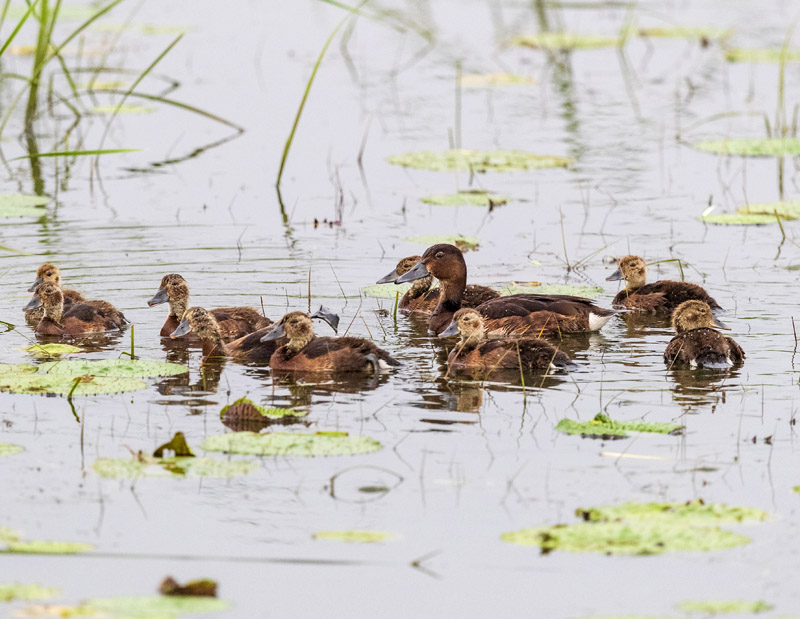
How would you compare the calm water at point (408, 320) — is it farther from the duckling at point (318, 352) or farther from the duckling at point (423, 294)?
the duckling at point (423, 294)

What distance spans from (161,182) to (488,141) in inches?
139

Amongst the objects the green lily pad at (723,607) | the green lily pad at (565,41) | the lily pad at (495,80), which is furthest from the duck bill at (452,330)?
the green lily pad at (565,41)

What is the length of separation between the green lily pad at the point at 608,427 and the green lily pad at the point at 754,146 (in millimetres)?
7531

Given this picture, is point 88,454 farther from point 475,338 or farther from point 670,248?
point 670,248

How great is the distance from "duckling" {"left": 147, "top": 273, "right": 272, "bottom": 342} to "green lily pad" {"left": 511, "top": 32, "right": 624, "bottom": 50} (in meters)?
11.5

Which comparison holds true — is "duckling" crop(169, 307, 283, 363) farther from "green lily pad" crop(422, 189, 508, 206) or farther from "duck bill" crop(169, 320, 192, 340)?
"green lily pad" crop(422, 189, 508, 206)

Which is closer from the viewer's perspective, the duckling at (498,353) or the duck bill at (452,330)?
the duckling at (498,353)

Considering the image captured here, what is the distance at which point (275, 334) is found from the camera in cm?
751

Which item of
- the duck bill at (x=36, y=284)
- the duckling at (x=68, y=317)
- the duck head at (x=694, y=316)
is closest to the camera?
the duck head at (x=694, y=316)

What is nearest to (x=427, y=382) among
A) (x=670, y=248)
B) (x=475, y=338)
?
(x=475, y=338)

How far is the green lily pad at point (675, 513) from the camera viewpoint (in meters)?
5.08

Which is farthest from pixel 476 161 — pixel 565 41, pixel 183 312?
pixel 565 41

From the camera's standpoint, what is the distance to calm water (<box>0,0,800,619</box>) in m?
4.82

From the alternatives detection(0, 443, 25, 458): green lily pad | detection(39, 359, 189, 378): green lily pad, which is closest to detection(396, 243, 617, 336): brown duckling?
detection(39, 359, 189, 378): green lily pad
